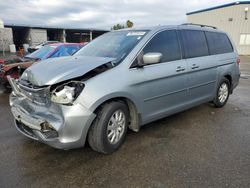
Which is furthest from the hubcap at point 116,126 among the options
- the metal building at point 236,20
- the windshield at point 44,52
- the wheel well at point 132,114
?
the metal building at point 236,20

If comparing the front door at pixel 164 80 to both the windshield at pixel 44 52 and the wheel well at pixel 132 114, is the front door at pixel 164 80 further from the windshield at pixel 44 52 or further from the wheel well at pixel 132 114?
the windshield at pixel 44 52

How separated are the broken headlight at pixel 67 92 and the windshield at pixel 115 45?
0.84 metres

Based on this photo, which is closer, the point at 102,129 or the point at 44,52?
the point at 102,129

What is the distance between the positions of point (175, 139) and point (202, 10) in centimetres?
3442

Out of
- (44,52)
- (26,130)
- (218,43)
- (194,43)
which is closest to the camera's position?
(26,130)

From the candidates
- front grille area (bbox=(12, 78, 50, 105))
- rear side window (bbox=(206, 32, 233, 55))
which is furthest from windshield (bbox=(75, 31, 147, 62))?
rear side window (bbox=(206, 32, 233, 55))

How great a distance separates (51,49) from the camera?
7.61 m

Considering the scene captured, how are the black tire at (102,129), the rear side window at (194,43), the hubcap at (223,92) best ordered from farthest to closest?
the hubcap at (223,92) < the rear side window at (194,43) < the black tire at (102,129)

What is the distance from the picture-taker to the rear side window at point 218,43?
16.4ft

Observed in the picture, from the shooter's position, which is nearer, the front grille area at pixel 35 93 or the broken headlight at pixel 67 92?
the broken headlight at pixel 67 92

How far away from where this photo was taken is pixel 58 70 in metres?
3.12

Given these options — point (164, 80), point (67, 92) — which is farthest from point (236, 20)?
point (67, 92)

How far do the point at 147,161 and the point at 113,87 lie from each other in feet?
3.64

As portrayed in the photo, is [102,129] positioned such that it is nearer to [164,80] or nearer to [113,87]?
[113,87]
